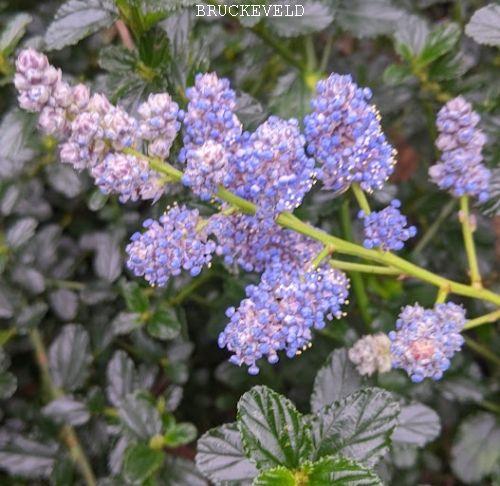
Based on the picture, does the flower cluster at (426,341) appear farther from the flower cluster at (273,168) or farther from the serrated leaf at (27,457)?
the serrated leaf at (27,457)

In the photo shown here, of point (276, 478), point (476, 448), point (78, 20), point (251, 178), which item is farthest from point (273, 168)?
point (476, 448)

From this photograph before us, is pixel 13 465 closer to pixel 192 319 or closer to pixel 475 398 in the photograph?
pixel 192 319

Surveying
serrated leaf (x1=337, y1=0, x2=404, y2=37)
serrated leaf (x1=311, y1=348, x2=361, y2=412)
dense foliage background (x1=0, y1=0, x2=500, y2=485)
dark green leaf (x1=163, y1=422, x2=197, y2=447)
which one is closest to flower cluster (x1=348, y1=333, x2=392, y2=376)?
serrated leaf (x1=311, y1=348, x2=361, y2=412)

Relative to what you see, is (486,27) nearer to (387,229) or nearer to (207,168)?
(387,229)

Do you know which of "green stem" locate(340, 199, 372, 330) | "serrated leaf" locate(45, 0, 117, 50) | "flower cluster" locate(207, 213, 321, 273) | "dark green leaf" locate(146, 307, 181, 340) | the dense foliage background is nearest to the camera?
"flower cluster" locate(207, 213, 321, 273)

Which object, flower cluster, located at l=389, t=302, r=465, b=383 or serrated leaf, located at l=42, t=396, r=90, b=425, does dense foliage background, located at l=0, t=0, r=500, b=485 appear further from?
flower cluster, located at l=389, t=302, r=465, b=383
